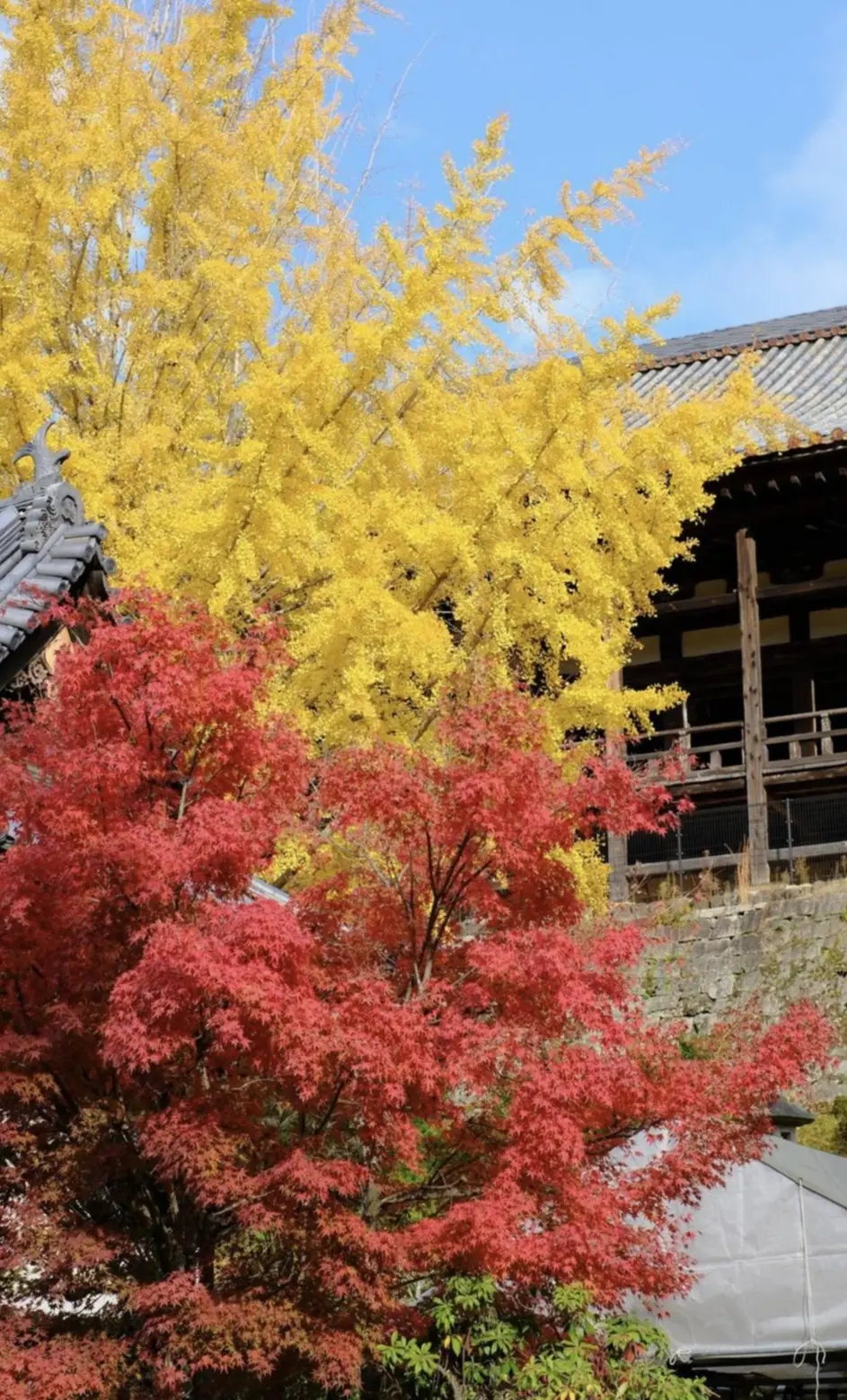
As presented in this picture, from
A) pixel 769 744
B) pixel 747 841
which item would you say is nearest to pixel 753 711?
pixel 769 744

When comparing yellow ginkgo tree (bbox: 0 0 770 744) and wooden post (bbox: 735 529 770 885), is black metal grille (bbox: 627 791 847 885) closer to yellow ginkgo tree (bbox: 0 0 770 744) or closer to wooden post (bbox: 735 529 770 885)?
wooden post (bbox: 735 529 770 885)

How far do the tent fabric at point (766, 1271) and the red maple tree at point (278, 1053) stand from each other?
72 cm

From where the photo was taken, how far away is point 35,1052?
5.86 metres

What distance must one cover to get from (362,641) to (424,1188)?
126 inches

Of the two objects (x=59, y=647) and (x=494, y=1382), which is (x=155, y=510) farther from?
(x=494, y=1382)

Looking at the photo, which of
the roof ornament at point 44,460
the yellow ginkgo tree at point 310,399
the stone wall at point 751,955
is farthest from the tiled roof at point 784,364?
the roof ornament at point 44,460

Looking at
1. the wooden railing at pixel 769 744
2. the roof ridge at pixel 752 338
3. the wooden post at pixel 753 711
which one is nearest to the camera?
the wooden post at pixel 753 711

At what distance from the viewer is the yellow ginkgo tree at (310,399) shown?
907cm

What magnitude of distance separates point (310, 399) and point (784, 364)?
1382 cm

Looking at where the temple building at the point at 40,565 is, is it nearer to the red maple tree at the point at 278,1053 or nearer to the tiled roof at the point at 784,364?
the red maple tree at the point at 278,1053

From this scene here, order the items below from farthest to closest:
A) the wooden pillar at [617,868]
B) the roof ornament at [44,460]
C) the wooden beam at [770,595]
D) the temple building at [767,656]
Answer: the wooden beam at [770,595], the wooden pillar at [617,868], the temple building at [767,656], the roof ornament at [44,460]

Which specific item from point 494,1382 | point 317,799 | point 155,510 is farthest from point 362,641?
point 494,1382

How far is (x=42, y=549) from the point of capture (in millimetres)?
7879

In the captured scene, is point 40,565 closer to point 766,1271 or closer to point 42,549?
Result: point 42,549
